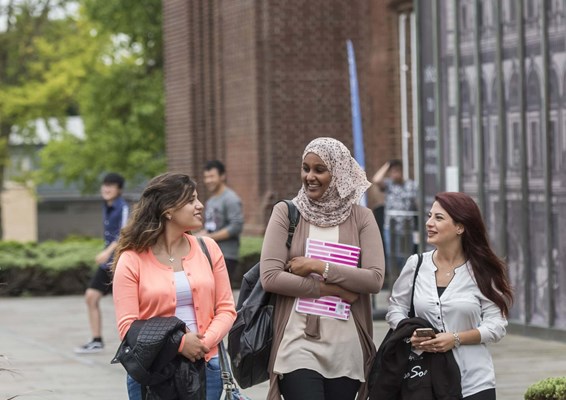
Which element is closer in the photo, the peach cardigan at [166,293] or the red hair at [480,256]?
the peach cardigan at [166,293]

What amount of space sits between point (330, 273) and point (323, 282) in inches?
2.4

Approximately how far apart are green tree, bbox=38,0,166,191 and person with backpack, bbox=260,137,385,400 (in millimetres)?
30246

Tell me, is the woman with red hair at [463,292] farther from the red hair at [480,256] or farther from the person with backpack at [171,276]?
the person with backpack at [171,276]

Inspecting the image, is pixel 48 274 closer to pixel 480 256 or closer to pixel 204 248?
pixel 204 248

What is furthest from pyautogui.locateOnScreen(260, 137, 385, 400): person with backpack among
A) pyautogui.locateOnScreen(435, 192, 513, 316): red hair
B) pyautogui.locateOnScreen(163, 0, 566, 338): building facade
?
pyautogui.locateOnScreen(163, 0, 566, 338): building facade

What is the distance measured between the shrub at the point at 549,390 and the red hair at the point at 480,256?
3.79 ft

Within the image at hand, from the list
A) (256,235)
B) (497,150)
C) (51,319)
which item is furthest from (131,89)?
(497,150)

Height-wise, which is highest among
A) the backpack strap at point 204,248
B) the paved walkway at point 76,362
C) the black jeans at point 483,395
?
the backpack strap at point 204,248

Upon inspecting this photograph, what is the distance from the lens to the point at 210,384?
258 inches

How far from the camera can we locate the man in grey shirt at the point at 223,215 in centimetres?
1318

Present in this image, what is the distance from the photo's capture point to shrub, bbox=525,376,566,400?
25.2 feet

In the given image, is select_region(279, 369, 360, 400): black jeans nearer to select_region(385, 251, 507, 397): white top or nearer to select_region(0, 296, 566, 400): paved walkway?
select_region(385, 251, 507, 397): white top

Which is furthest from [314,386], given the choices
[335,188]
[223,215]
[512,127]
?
[512,127]

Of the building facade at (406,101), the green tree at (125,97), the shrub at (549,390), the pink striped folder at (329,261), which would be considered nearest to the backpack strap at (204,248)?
the pink striped folder at (329,261)
